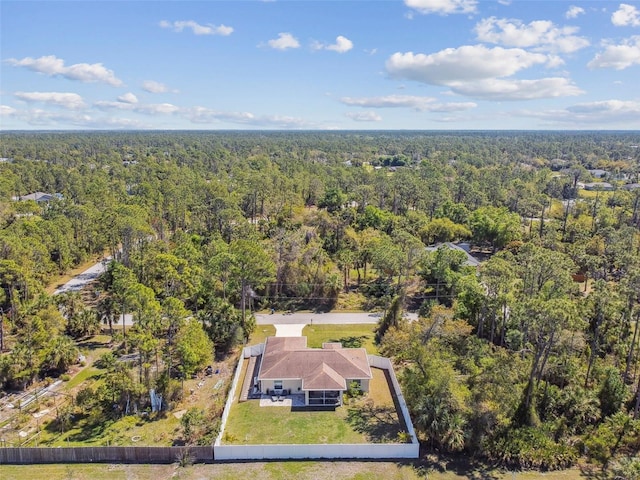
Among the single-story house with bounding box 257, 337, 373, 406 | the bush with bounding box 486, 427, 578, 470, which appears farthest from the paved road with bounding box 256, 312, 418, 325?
the bush with bounding box 486, 427, 578, 470

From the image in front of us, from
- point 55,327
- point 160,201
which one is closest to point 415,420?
point 55,327

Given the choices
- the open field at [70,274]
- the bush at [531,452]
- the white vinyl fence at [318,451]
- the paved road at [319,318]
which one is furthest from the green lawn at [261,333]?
the open field at [70,274]

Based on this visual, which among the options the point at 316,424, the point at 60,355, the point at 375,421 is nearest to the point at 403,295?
the point at 375,421

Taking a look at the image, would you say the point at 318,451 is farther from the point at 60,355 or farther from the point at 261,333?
the point at 60,355

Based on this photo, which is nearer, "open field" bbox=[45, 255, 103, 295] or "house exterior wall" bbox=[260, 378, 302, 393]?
"house exterior wall" bbox=[260, 378, 302, 393]

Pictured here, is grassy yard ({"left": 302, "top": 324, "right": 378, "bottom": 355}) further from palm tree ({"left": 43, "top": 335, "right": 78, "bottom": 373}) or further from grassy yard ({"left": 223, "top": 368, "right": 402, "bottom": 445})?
palm tree ({"left": 43, "top": 335, "right": 78, "bottom": 373})

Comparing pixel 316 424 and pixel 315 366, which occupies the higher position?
pixel 315 366
